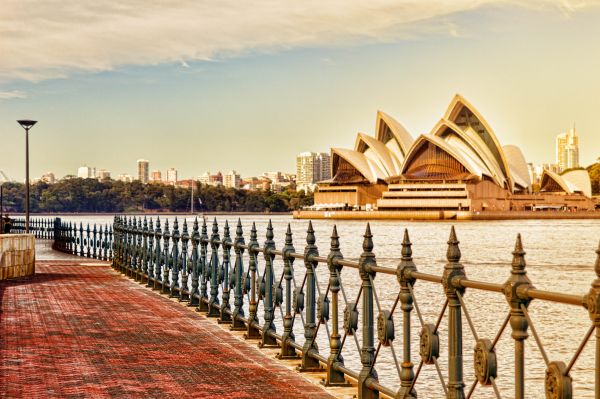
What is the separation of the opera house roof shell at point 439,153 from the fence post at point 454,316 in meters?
133

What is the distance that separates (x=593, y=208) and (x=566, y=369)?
17556 cm

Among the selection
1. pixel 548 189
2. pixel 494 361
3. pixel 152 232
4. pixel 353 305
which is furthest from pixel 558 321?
pixel 548 189

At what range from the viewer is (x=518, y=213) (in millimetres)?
155125

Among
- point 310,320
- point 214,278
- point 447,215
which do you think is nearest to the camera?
point 310,320

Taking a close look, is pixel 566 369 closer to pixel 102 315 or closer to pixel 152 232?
pixel 102 315

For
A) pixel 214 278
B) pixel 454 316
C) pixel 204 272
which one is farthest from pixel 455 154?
pixel 454 316

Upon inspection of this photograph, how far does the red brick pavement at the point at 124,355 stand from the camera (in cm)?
769

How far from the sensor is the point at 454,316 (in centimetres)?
538

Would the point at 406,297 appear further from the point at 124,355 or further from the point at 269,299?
the point at 269,299

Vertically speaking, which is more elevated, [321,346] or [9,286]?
[9,286]

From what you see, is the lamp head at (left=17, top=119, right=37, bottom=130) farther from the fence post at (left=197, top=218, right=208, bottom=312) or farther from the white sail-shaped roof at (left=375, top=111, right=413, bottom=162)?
the white sail-shaped roof at (left=375, top=111, right=413, bottom=162)

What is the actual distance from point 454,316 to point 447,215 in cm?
14462

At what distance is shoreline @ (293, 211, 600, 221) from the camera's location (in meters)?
147

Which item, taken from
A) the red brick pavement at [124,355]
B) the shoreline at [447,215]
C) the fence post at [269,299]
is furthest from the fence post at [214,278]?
the shoreline at [447,215]
